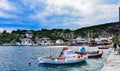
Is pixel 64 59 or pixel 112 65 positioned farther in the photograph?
pixel 64 59

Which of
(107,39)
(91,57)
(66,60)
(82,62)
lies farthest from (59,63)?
(107,39)

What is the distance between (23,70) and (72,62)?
8678 millimetres

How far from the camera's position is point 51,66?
43.8m

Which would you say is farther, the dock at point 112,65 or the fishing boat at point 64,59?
the fishing boat at point 64,59

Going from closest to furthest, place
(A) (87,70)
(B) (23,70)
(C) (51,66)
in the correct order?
1. (A) (87,70)
2. (B) (23,70)
3. (C) (51,66)

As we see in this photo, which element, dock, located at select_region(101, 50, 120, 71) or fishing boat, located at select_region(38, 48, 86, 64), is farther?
fishing boat, located at select_region(38, 48, 86, 64)

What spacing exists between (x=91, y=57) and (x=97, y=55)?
1.37 m

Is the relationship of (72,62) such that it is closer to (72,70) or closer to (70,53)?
(70,53)

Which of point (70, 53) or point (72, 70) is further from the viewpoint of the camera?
point (70, 53)

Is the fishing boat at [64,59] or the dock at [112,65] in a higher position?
the dock at [112,65]

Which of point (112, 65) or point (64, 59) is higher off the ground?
point (112, 65)

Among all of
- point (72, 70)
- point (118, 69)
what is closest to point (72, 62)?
point (72, 70)

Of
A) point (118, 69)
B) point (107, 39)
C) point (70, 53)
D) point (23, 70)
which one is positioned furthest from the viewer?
point (107, 39)

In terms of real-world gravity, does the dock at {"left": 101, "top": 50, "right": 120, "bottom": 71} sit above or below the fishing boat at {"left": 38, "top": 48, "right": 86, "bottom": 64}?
above
